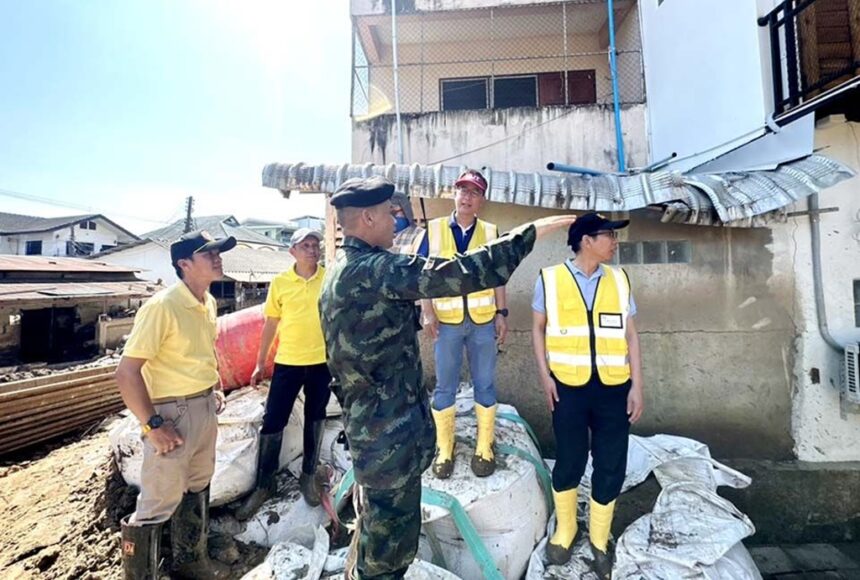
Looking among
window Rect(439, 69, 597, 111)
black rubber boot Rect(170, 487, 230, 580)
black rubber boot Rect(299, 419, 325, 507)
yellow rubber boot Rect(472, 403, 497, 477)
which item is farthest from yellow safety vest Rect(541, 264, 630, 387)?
window Rect(439, 69, 597, 111)

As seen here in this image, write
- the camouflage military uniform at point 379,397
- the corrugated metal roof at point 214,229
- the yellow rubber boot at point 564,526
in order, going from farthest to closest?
the corrugated metal roof at point 214,229 < the yellow rubber boot at point 564,526 < the camouflage military uniform at point 379,397

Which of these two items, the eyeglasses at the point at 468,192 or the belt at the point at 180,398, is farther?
the eyeglasses at the point at 468,192

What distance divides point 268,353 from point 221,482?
98 centimetres

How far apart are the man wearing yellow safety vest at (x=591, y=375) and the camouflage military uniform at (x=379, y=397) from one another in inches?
37.1

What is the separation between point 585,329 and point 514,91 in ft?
17.7

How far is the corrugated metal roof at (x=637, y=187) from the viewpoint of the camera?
3.02m

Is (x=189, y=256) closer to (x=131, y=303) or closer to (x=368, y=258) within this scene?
(x=368, y=258)

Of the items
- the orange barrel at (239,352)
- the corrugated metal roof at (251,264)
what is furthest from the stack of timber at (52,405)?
the corrugated metal roof at (251,264)

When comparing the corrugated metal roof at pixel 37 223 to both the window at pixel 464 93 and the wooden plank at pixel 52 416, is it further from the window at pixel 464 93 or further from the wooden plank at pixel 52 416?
the window at pixel 464 93

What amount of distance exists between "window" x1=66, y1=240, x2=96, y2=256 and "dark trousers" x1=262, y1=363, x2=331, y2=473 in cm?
2929

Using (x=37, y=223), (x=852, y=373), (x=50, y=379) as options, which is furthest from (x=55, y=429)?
(x=37, y=223)

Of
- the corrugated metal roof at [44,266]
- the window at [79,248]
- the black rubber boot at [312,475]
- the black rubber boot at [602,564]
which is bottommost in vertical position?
the black rubber boot at [602,564]

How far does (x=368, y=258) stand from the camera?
1.58m

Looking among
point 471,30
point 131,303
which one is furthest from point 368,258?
point 131,303
